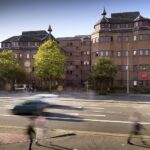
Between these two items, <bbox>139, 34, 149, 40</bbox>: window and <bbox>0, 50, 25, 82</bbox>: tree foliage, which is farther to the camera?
<bbox>0, 50, 25, 82</bbox>: tree foliage

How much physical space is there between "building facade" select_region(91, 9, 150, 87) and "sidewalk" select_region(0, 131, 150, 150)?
45.3 metres

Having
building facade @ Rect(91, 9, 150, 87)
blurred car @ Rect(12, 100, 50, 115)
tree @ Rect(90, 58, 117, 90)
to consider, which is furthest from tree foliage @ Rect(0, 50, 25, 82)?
blurred car @ Rect(12, 100, 50, 115)

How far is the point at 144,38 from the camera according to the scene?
206 feet

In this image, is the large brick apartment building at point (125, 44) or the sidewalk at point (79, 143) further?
the large brick apartment building at point (125, 44)

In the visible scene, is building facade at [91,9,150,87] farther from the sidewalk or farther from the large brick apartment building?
the sidewalk

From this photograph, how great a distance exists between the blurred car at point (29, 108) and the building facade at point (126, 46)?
121ft

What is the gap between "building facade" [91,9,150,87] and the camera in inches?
2485

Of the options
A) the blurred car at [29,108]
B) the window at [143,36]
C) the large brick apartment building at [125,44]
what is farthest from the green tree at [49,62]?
the blurred car at [29,108]

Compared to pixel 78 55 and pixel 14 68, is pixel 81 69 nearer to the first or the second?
pixel 78 55

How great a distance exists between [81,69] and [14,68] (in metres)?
20.4

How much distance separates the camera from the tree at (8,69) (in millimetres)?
65750

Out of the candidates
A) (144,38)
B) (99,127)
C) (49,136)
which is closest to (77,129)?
(99,127)

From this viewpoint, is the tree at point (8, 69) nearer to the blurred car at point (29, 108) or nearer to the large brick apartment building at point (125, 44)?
the large brick apartment building at point (125, 44)

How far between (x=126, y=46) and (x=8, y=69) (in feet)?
85.7
